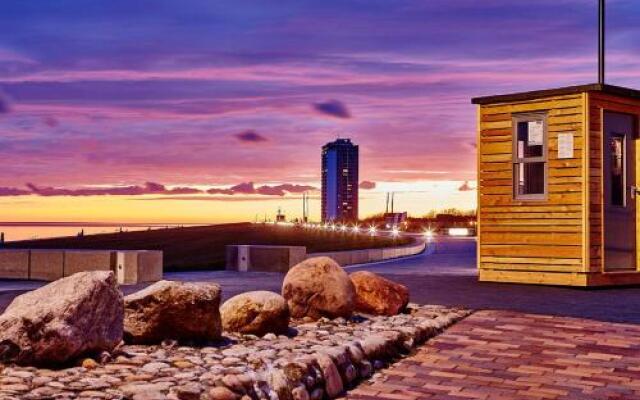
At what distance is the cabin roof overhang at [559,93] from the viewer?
14.1 metres

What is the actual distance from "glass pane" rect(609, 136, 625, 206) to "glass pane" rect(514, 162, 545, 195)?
1.26m

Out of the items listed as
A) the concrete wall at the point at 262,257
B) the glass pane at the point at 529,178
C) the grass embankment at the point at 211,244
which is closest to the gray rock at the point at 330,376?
the glass pane at the point at 529,178

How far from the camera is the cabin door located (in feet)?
48.2

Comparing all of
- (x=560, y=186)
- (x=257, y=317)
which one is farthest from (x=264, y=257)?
(x=257, y=317)

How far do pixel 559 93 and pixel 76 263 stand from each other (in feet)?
33.2

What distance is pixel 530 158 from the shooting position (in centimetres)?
1487

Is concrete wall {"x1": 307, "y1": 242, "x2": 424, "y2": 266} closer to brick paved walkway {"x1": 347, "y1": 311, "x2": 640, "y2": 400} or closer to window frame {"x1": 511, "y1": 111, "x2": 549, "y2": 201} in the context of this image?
window frame {"x1": 511, "y1": 111, "x2": 549, "y2": 201}

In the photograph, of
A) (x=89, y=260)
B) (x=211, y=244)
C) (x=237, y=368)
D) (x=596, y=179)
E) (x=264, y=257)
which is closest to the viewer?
(x=237, y=368)

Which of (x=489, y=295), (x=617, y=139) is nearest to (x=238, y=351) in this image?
(x=489, y=295)

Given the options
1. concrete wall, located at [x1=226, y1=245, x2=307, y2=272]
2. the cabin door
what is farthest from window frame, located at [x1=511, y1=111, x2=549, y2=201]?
concrete wall, located at [x1=226, y1=245, x2=307, y2=272]

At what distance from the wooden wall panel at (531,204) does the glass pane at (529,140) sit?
23 cm

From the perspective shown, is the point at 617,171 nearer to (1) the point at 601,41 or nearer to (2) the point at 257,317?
(1) the point at 601,41

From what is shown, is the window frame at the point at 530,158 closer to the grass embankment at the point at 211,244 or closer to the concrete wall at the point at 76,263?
the concrete wall at the point at 76,263

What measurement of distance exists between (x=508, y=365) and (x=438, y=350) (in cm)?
78
